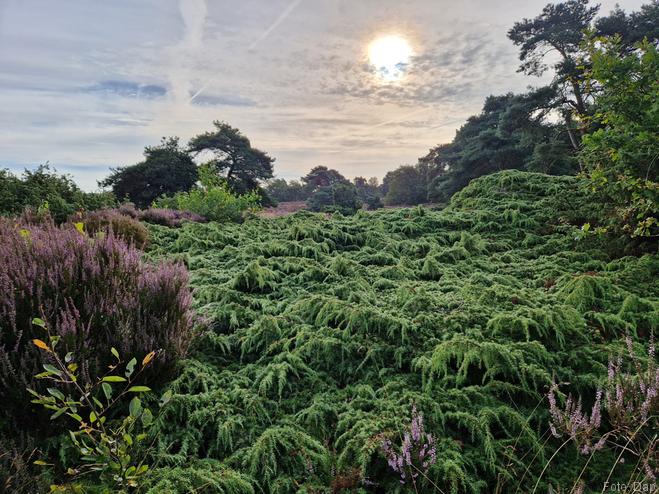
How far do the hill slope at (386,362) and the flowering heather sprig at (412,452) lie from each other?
7 cm

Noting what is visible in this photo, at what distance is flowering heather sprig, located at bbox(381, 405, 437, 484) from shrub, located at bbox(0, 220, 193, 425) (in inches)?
63.5

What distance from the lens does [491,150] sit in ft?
92.0

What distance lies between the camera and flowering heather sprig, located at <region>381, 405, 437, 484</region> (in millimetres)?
2016

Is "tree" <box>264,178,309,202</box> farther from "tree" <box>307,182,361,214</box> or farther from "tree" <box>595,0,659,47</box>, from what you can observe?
"tree" <box>595,0,659,47</box>

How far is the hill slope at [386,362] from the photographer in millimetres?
2252

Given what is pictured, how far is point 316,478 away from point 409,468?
0.53 meters

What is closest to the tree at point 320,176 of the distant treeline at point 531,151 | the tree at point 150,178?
the distant treeline at point 531,151

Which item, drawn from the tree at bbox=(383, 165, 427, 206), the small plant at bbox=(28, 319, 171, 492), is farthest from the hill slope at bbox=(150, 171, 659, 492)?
the tree at bbox=(383, 165, 427, 206)

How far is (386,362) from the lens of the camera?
3211 millimetres

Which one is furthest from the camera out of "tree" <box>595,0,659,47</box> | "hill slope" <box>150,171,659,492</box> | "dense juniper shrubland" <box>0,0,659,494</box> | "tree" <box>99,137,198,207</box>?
"tree" <box>99,137,198,207</box>

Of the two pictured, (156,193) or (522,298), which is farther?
(156,193)

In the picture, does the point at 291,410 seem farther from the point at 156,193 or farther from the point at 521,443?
the point at 156,193

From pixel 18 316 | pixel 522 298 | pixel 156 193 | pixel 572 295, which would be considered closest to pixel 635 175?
pixel 572 295

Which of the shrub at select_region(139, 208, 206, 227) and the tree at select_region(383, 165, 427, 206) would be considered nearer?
the shrub at select_region(139, 208, 206, 227)
